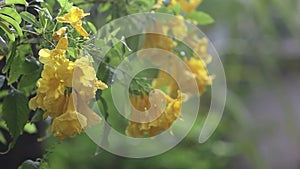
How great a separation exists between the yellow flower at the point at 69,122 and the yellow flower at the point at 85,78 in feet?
0.06

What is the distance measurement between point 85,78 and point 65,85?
0.02 metres

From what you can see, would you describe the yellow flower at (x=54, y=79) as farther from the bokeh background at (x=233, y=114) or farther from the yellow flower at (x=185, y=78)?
the bokeh background at (x=233, y=114)

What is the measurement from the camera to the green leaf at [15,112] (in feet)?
1.55

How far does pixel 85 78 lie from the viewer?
15.6 inches

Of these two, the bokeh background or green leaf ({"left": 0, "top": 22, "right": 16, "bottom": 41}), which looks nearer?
green leaf ({"left": 0, "top": 22, "right": 16, "bottom": 41})

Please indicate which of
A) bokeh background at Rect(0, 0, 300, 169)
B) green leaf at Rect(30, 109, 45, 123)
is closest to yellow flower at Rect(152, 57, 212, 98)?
green leaf at Rect(30, 109, 45, 123)

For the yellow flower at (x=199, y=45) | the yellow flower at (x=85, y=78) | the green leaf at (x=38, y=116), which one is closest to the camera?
the yellow flower at (x=85, y=78)

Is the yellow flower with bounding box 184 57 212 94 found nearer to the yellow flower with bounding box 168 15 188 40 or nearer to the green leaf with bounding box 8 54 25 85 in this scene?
the yellow flower with bounding box 168 15 188 40

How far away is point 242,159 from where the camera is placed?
8.18 ft

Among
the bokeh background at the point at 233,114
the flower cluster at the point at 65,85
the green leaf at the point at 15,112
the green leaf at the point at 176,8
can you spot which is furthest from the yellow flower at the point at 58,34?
the bokeh background at the point at 233,114

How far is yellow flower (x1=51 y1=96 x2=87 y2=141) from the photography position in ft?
1.35

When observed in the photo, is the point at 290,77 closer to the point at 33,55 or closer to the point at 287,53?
the point at 287,53

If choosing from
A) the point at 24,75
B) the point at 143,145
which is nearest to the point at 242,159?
the point at 143,145

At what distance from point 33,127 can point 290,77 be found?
242 centimetres
